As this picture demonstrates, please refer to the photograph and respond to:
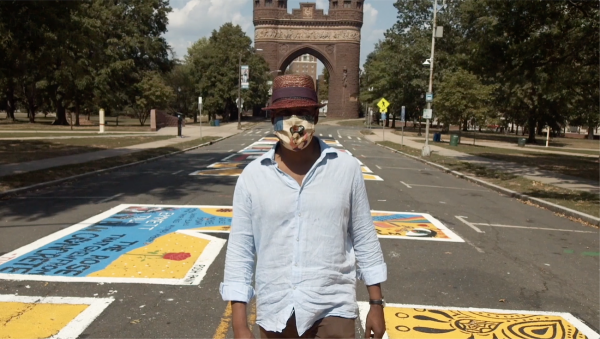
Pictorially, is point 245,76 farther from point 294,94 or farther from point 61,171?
point 294,94

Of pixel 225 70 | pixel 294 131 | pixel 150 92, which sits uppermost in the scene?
pixel 225 70

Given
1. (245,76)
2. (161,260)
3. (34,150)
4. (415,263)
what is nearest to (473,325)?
(415,263)

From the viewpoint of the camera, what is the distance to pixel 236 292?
2543mm

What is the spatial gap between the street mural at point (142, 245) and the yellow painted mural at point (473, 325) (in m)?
2.37

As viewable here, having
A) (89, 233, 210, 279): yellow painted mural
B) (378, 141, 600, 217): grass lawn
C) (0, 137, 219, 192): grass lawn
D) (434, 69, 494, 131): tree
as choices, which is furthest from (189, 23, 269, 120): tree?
(89, 233, 210, 279): yellow painted mural

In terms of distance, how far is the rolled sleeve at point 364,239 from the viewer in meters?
2.66

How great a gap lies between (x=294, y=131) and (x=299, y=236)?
52 cm

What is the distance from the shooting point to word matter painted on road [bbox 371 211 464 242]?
8.54m

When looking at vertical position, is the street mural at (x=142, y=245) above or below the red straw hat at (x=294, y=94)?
below

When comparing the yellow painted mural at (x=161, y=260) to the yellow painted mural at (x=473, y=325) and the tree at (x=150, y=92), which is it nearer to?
the yellow painted mural at (x=473, y=325)

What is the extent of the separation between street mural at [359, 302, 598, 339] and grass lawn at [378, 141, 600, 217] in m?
6.86

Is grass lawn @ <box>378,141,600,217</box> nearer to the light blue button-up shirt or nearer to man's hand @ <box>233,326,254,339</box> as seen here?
the light blue button-up shirt

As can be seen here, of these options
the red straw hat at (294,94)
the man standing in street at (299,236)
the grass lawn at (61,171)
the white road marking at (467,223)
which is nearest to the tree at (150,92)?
the grass lawn at (61,171)

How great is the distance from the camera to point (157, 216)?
31.6 feet
